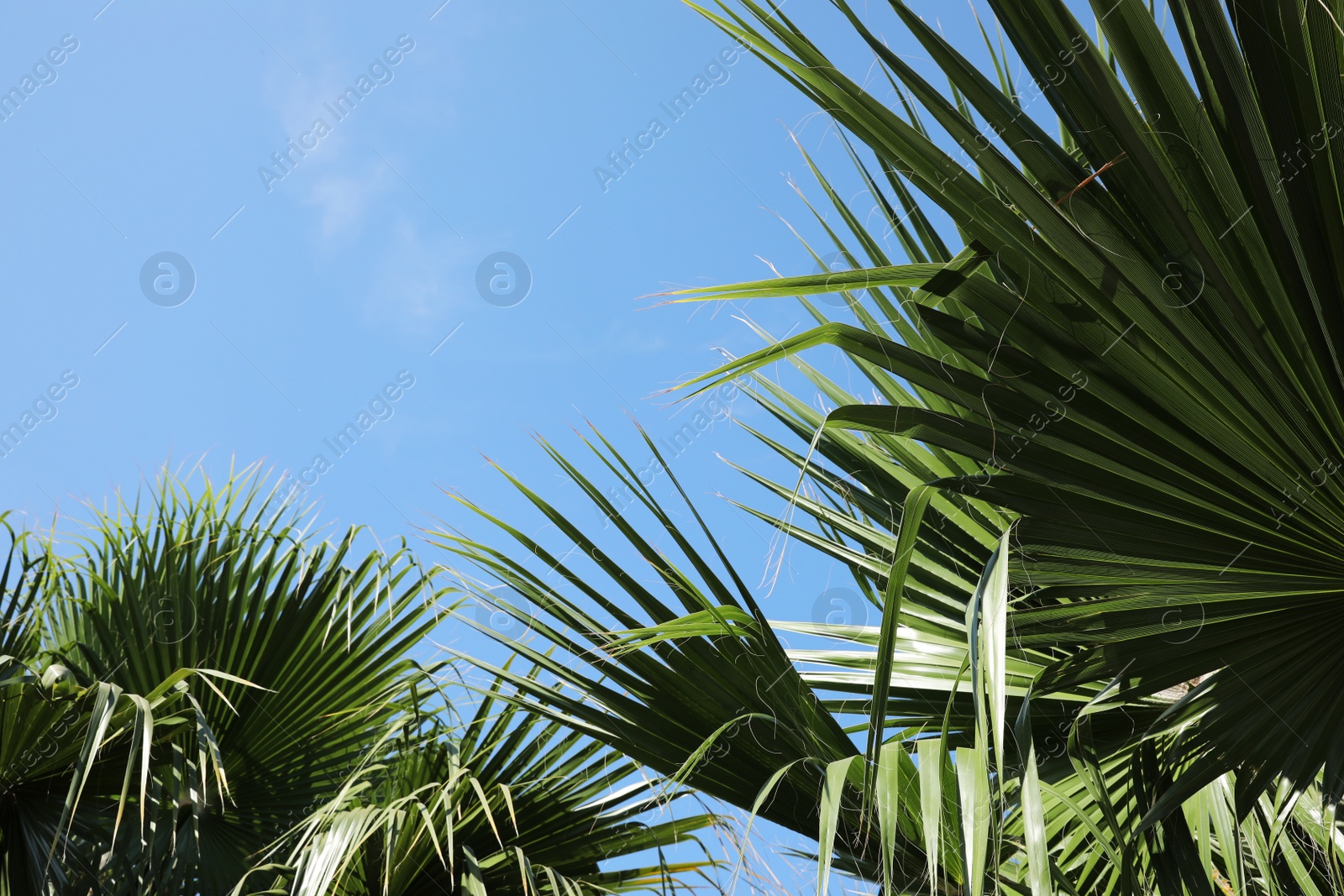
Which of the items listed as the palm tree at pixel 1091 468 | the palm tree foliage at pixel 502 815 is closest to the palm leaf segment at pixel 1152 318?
the palm tree at pixel 1091 468

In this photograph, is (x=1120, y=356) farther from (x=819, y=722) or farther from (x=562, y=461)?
(x=562, y=461)

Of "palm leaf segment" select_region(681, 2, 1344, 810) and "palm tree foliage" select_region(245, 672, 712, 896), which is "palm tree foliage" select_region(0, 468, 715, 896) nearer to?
"palm tree foliage" select_region(245, 672, 712, 896)

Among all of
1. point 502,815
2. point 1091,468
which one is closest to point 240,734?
point 502,815

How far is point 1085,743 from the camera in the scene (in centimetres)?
160

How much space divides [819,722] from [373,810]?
1078 mm

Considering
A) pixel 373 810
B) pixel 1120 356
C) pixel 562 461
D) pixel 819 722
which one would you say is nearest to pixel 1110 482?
pixel 1120 356

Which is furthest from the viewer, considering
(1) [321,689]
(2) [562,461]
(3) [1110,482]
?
(1) [321,689]

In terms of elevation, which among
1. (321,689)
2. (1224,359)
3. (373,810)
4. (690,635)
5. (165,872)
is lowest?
(165,872)

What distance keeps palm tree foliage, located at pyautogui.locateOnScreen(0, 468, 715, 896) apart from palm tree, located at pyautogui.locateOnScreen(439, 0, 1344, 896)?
87cm

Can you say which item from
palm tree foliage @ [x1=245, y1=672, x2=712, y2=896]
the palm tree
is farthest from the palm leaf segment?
palm tree foliage @ [x1=245, y1=672, x2=712, y2=896]

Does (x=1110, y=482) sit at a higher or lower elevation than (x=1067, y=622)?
higher

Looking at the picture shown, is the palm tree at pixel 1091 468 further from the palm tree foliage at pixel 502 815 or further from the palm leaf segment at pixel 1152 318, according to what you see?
the palm tree foliage at pixel 502 815

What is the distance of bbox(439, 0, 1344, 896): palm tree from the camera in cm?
108

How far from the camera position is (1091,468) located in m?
1.26
